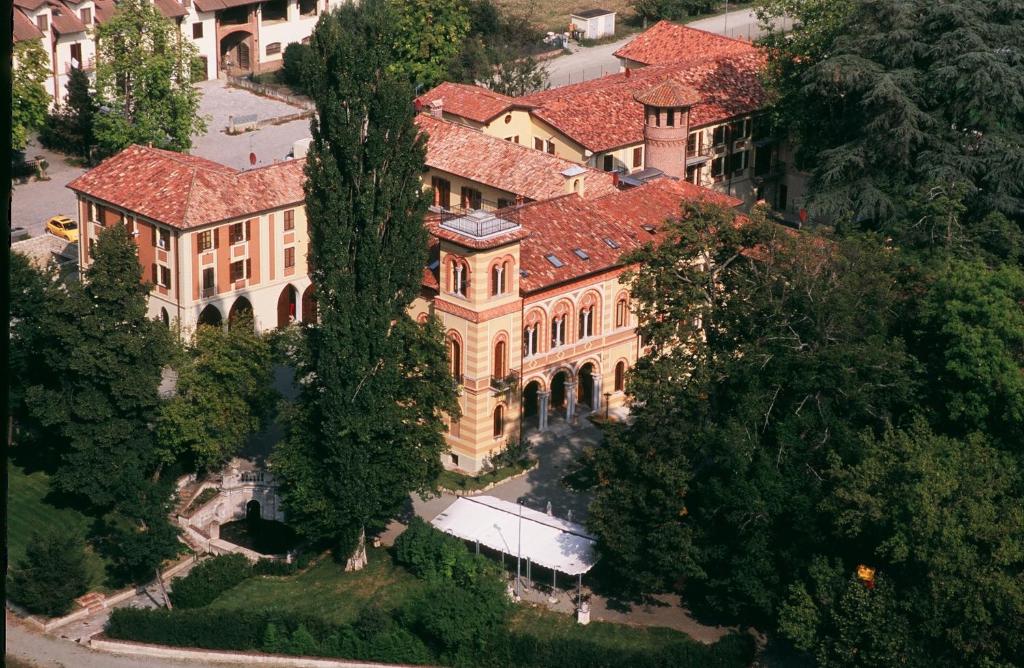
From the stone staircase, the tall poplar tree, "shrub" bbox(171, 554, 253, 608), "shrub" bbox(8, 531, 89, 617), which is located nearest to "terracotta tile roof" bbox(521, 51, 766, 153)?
the tall poplar tree

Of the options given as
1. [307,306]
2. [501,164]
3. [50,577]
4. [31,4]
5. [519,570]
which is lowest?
[519,570]

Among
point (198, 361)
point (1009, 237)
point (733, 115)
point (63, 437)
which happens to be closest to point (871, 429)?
point (1009, 237)

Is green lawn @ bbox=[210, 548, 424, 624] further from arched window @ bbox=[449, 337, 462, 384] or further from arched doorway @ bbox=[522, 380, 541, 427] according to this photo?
arched doorway @ bbox=[522, 380, 541, 427]

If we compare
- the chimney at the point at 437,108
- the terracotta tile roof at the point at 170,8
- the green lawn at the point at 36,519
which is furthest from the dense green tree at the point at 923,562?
the terracotta tile roof at the point at 170,8

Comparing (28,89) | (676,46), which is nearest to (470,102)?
(676,46)

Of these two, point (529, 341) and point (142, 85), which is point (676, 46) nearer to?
point (142, 85)

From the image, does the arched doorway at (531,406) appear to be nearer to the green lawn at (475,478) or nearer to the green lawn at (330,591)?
the green lawn at (475,478)
